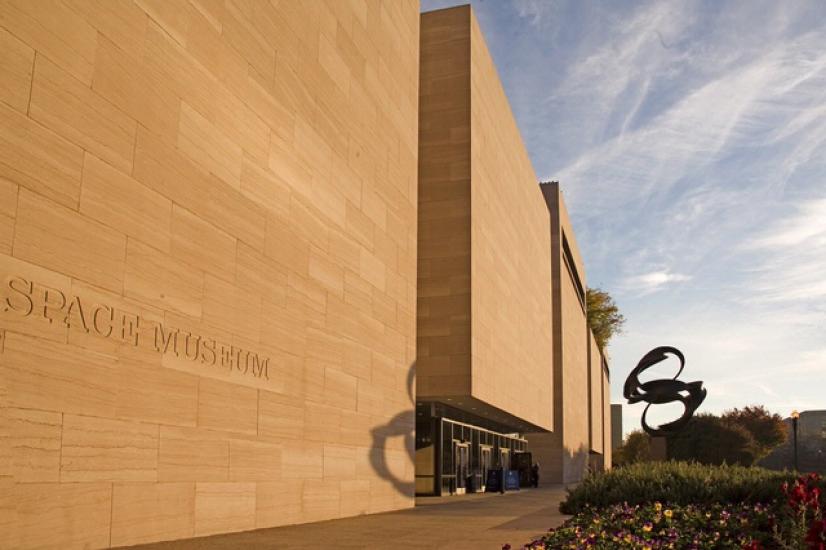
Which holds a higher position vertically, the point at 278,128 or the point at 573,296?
the point at 573,296

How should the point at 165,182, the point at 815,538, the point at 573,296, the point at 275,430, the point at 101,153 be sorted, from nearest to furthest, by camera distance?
the point at 815,538
the point at 101,153
the point at 165,182
the point at 275,430
the point at 573,296

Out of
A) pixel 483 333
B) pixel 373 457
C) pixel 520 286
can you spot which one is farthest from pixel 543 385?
pixel 373 457

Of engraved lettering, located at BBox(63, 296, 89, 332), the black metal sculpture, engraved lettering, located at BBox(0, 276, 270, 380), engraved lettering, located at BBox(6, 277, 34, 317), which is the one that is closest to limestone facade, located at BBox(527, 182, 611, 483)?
the black metal sculpture

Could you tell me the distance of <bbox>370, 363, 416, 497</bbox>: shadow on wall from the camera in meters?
17.9

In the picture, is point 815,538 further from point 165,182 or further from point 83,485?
point 165,182

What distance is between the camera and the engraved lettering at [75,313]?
8758 millimetres

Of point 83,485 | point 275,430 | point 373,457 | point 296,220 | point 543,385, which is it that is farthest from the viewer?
point 543,385

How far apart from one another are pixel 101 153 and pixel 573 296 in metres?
56.4

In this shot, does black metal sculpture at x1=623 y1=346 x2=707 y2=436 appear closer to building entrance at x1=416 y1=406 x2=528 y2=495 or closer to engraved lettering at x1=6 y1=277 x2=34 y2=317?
building entrance at x1=416 y1=406 x2=528 y2=495

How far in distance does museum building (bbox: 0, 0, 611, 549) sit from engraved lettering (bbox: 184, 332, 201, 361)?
0.13 feet

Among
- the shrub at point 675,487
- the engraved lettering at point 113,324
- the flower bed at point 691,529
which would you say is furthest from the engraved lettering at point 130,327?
the shrub at point 675,487

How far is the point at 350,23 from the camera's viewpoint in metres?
17.7

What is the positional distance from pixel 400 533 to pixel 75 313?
21.0 feet

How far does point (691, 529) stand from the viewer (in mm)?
11602
